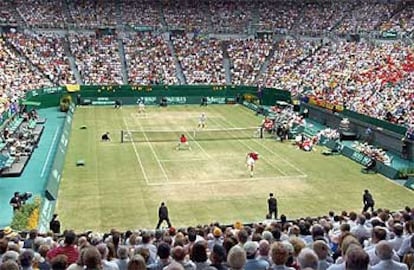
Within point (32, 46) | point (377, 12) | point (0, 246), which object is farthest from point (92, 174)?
point (377, 12)

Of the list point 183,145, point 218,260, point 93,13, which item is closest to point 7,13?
point 93,13

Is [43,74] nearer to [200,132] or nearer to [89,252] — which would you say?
[200,132]

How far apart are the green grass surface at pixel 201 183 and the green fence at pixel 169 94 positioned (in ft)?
59.5

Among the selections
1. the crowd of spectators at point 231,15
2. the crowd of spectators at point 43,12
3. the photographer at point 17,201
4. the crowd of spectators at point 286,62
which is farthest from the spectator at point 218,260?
the crowd of spectators at point 231,15

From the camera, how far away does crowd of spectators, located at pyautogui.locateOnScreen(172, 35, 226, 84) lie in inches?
2717

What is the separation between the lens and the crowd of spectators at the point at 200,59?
6900 cm

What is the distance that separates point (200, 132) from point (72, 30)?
1290 inches

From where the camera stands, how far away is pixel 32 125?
4550 centimetres

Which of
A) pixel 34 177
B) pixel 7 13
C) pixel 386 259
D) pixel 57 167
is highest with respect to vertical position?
pixel 7 13

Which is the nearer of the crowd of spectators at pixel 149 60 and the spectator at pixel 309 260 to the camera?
the spectator at pixel 309 260

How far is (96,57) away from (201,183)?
41.5 m

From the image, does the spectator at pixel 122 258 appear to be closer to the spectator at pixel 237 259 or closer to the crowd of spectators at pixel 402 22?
the spectator at pixel 237 259

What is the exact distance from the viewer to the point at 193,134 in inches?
1770

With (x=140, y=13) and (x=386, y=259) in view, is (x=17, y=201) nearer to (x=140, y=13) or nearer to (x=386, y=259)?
(x=386, y=259)
